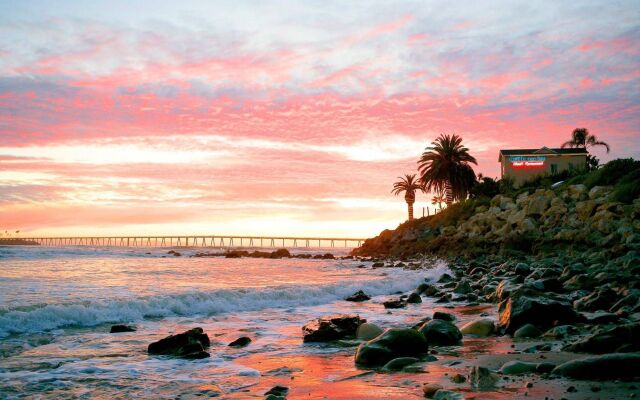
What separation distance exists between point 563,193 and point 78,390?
35.3 meters

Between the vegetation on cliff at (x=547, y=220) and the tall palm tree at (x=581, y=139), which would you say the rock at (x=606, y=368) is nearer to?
the vegetation on cliff at (x=547, y=220)

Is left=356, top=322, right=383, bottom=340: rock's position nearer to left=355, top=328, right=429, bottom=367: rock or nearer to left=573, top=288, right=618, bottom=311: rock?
left=355, top=328, right=429, bottom=367: rock

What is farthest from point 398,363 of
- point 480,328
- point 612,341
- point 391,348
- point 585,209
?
point 585,209

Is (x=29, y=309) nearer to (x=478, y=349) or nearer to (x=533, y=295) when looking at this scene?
(x=478, y=349)

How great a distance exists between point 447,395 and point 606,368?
1502 millimetres

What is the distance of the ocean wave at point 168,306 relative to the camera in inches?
359

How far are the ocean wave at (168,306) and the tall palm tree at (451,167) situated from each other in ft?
129

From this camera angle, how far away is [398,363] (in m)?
Result: 5.60

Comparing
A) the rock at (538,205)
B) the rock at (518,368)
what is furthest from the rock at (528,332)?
the rock at (538,205)

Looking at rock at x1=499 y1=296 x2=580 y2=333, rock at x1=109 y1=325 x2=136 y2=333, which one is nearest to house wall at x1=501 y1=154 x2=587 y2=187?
rock at x1=499 y1=296 x2=580 y2=333

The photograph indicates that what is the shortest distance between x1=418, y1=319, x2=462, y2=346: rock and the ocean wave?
6214 mm

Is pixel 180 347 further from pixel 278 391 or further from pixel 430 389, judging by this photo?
pixel 430 389

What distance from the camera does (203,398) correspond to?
469 cm

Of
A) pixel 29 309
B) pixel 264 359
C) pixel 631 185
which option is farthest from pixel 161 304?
pixel 631 185
